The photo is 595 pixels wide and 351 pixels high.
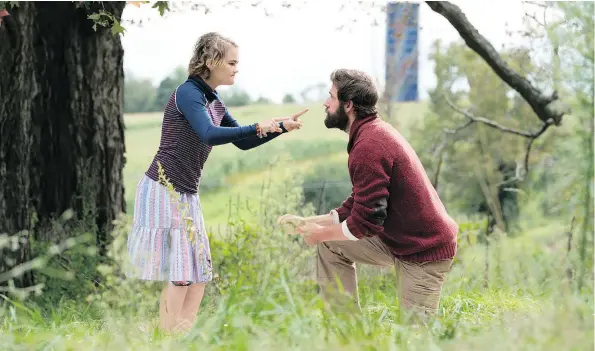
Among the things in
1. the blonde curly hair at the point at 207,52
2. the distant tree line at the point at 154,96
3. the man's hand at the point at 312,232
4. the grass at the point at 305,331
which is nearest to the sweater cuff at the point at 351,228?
the man's hand at the point at 312,232

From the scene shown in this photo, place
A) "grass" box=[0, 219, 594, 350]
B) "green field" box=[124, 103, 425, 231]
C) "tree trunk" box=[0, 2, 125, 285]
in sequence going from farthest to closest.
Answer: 1. "green field" box=[124, 103, 425, 231]
2. "tree trunk" box=[0, 2, 125, 285]
3. "grass" box=[0, 219, 594, 350]

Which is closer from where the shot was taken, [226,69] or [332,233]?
[332,233]

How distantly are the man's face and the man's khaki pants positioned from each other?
0.58 meters

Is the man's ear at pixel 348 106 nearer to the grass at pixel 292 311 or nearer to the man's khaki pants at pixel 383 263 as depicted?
the grass at pixel 292 311

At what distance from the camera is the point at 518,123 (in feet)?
36.6

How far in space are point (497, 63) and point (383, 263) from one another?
8.56ft

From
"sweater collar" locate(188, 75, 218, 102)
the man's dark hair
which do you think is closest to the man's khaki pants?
the man's dark hair

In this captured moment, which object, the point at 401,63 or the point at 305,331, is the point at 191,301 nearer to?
the point at 305,331

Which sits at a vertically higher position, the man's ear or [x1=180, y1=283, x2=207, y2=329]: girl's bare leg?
the man's ear

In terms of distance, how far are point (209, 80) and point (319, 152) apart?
25.8ft

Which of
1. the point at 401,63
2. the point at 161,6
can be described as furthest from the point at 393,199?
the point at 401,63

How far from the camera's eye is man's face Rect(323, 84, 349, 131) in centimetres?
398

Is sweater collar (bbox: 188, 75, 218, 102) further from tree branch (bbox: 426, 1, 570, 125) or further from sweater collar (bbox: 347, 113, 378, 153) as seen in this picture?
tree branch (bbox: 426, 1, 570, 125)

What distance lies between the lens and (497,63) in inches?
245
